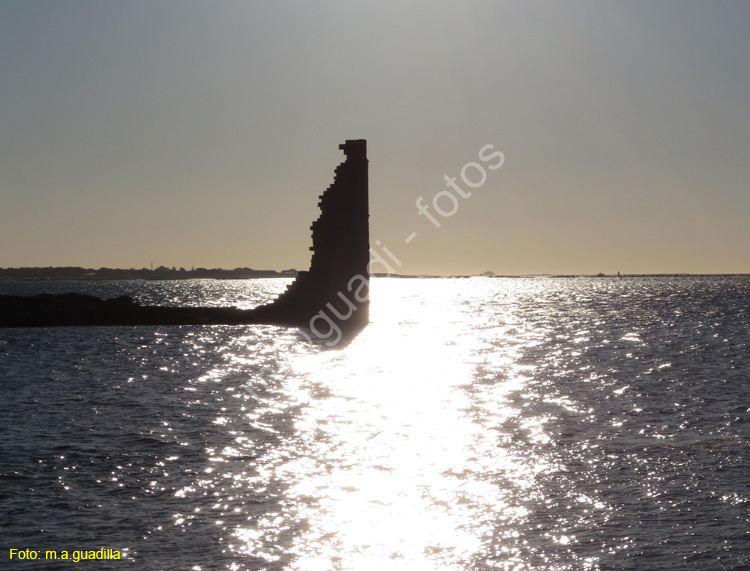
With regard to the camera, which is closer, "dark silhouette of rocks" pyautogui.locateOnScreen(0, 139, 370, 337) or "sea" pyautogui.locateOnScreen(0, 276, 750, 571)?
"sea" pyautogui.locateOnScreen(0, 276, 750, 571)

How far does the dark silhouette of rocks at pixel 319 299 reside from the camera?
39.9m

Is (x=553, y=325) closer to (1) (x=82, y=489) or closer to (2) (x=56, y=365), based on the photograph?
(2) (x=56, y=365)

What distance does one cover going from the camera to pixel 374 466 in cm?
1431

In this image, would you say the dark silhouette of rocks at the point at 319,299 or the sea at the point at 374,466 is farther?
the dark silhouette of rocks at the point at 319,299

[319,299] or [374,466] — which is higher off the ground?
[319,299]

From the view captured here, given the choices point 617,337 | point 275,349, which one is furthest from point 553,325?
point 275,349

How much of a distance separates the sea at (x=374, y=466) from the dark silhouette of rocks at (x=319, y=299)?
10.7m

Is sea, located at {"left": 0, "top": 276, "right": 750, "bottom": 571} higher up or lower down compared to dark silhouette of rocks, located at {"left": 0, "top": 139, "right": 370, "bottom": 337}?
lower down

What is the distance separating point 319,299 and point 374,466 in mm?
27821

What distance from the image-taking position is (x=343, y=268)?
40.4 m

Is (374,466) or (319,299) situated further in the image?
(319,299)

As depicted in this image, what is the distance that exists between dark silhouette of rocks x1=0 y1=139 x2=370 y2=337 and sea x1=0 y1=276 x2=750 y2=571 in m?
10.7

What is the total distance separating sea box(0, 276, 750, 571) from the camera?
409 inches

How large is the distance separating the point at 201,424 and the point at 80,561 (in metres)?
8.27
